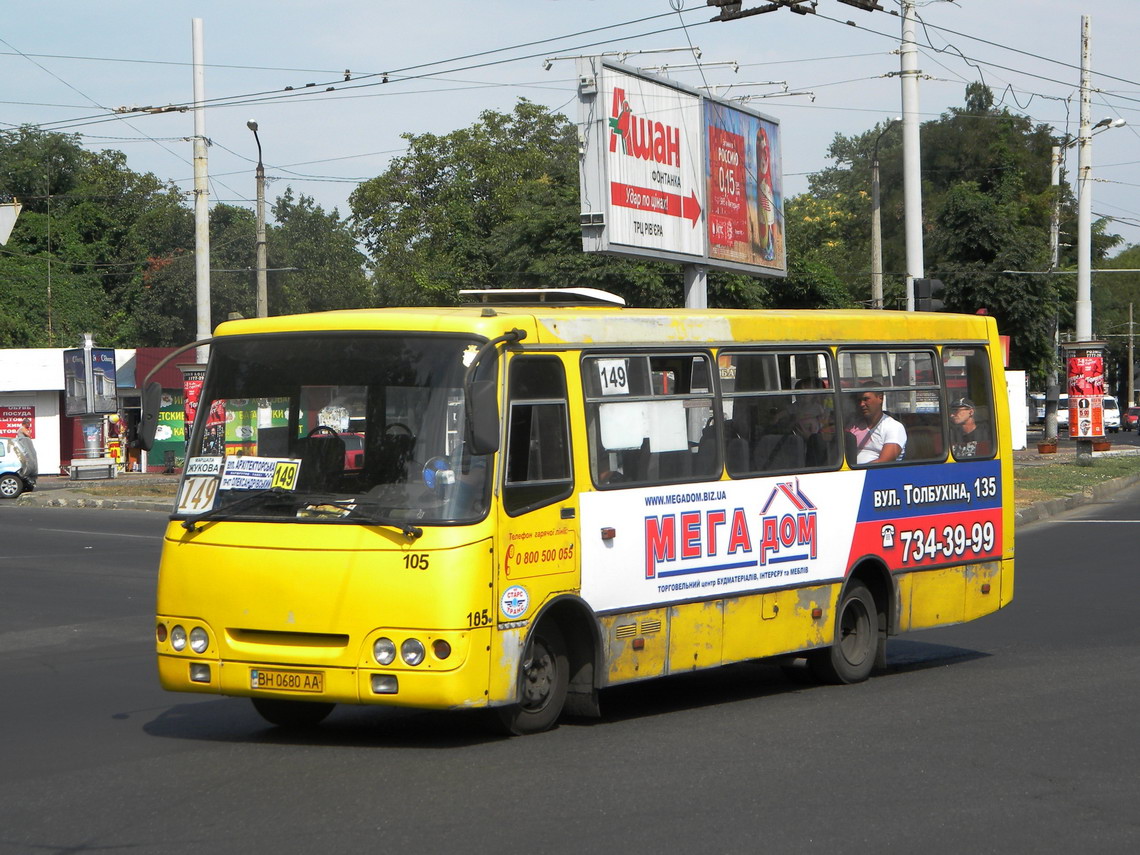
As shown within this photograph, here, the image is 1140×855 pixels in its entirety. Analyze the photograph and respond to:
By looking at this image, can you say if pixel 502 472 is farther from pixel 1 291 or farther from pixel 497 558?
pixel 1 291

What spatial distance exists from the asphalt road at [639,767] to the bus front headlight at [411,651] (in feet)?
1.63

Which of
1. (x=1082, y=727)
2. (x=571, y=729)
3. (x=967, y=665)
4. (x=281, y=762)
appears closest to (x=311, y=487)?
(x=281, y=762)

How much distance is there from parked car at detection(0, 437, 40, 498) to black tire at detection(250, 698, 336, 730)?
30423 mm

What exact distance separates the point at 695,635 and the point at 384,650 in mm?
2320

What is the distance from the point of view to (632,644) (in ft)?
29.0

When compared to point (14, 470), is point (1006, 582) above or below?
below

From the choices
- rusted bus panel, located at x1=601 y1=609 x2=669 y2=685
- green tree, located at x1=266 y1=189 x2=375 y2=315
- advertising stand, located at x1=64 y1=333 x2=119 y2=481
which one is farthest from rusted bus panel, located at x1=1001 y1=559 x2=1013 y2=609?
green tree, located at x1=266 y1=189 x2=375 y2=315

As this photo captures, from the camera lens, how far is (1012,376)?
44500 mm

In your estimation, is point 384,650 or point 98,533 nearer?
point 384,650

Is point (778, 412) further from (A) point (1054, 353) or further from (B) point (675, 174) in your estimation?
(A) point (1054, 353)

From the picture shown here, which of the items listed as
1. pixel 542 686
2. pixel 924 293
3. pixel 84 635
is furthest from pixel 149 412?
pixel 924 293

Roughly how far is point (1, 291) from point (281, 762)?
6912 cm

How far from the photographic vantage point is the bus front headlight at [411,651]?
7.63 m

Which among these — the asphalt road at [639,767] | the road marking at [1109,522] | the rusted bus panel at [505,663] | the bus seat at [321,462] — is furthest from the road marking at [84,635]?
the road marking at [1109,522]
